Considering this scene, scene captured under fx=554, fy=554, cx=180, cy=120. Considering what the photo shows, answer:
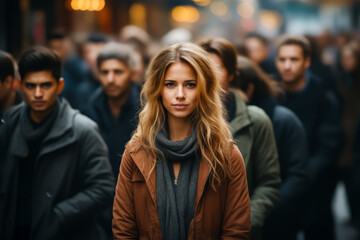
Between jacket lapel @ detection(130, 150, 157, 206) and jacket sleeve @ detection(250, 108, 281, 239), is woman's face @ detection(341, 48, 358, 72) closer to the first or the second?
jacket sleeve @ detection(250, 108, 281, 239)

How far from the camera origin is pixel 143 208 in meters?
3.41

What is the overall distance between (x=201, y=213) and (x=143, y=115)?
0.75 meters

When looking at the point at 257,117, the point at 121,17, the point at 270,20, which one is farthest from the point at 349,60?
the point at 270,20

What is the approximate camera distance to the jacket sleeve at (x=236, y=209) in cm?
338

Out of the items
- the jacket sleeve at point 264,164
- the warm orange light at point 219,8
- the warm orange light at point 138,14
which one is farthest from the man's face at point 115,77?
the warm orange light at point 219,8

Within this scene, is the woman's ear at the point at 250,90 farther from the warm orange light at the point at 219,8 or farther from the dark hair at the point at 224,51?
the warm orange light at the point at 219,8

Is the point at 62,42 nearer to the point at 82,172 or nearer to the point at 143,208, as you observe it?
the point at 82,172

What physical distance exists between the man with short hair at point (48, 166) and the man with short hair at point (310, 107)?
274 centimetres

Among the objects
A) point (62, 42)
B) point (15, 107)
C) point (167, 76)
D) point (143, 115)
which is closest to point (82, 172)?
point (15, 107)

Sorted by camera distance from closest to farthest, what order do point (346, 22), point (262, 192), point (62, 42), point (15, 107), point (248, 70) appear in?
point (262, 192) → point (15, 107) → point (248, 70) → point (62, 42) → point (346, 22)

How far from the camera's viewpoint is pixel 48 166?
426 cm

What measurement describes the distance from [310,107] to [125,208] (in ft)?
11.8

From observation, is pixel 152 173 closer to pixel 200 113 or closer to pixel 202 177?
pixel 202 177

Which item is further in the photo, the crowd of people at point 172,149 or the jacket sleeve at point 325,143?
the jacket sleeve at point 325,143
